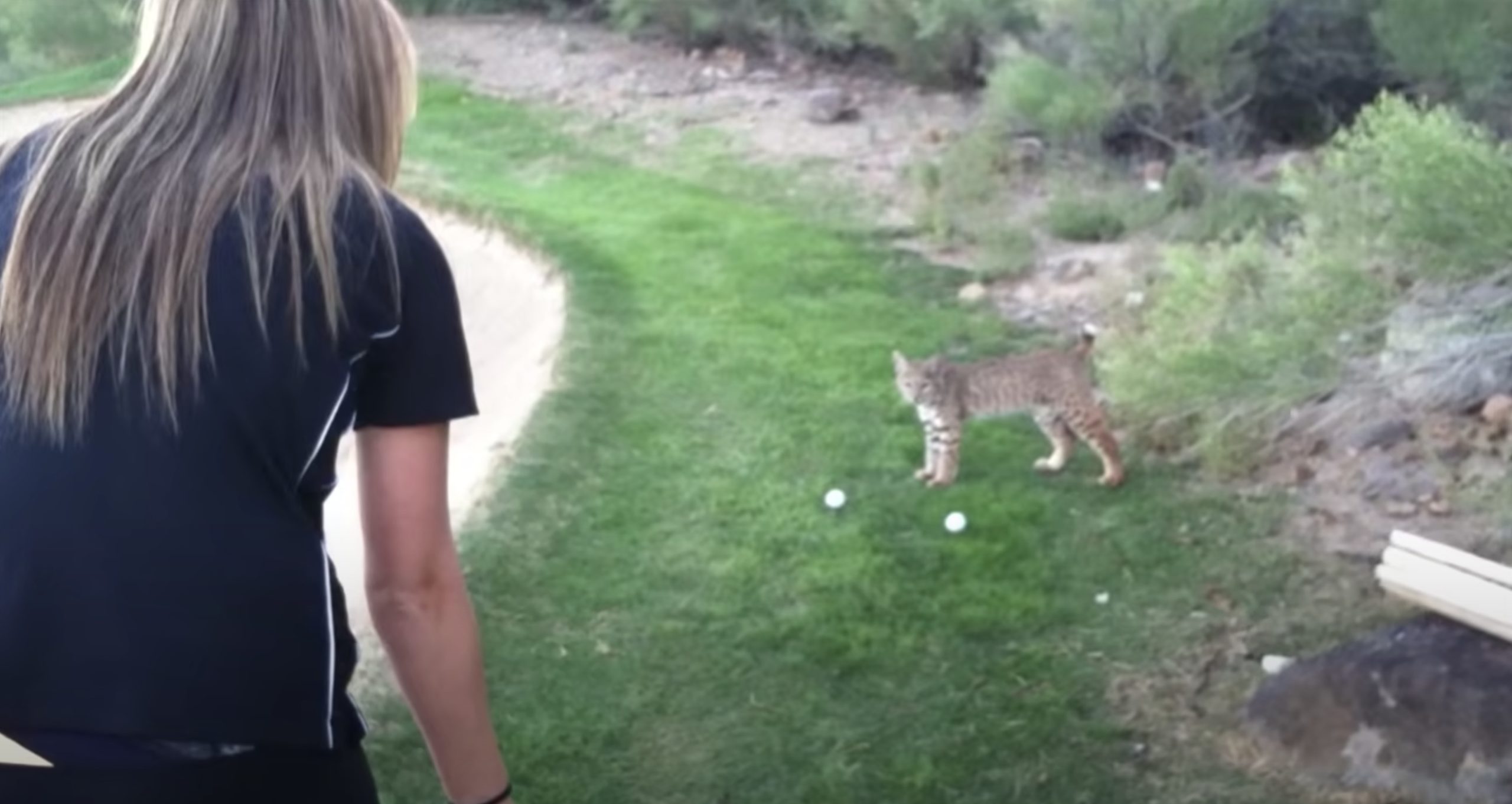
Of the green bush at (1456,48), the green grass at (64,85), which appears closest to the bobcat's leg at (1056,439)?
the green bush at (1456,48)

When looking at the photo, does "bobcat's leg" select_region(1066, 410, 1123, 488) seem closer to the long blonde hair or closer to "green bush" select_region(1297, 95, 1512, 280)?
"green bush" select_region(1297, 95, 1512, 280)

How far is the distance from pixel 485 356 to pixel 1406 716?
5.22 meters

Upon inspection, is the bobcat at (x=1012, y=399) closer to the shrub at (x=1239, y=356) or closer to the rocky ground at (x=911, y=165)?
the shrub at (x=1239, y=356)

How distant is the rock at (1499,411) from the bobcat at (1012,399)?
1.06 metres

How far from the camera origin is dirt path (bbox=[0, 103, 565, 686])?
20.7 ft

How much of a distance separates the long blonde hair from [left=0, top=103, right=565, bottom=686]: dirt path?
3153 millimetres

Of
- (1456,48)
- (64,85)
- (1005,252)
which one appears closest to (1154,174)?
(1005,252)

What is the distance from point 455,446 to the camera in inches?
293

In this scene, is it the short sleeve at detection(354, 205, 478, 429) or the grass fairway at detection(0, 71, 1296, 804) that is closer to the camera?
the short sleeve at detection(354, 205, 478, 429)

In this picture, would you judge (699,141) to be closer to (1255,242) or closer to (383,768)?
(1255,242)

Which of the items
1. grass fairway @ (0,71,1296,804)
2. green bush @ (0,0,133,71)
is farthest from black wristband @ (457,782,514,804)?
green bush @ (0,0,133,71)

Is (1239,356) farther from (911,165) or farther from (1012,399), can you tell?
(911,165)

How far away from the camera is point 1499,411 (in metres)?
5.80

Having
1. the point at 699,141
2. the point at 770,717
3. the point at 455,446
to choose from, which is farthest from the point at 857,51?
the point at 770,717
